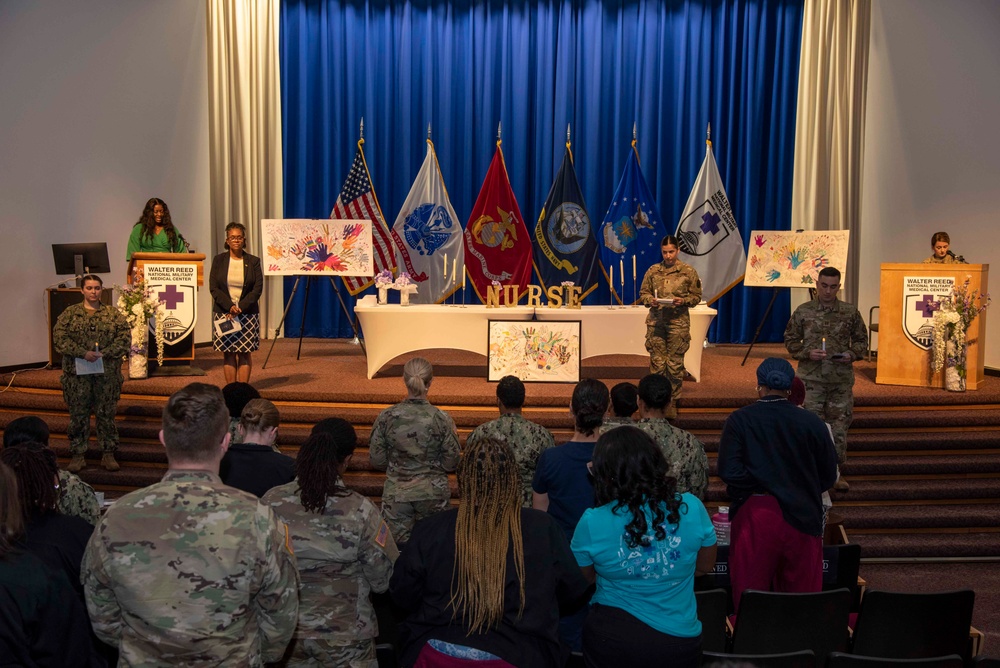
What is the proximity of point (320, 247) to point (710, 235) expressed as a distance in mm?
4729

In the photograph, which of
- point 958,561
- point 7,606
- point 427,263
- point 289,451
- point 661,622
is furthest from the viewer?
point 427,263

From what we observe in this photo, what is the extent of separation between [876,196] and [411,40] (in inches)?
247

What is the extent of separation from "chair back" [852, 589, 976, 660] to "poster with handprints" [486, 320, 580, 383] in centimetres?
481

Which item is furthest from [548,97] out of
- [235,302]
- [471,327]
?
[235,302]

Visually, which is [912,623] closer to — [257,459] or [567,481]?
[567,481]

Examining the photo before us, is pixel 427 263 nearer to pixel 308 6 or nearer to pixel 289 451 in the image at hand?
pixel 308 6

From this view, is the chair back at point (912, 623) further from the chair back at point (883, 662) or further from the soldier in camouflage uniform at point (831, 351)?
the soldier in camouflage uniform at point (831, 351)

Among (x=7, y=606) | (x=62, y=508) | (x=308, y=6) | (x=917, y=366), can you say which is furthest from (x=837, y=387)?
(x=308, y=6)

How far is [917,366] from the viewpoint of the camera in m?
8.44

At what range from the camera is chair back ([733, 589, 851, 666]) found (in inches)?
135

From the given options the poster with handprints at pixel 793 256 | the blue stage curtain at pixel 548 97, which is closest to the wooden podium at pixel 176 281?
the blue stage curtain at pixel 548 97

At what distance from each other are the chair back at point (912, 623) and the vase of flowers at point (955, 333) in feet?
16.5

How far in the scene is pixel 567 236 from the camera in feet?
35.2

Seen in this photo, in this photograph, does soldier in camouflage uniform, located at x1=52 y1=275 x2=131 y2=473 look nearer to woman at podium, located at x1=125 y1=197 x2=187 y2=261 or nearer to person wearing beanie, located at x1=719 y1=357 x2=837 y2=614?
woman at podium, located at x1=125 y1=197 x2=187 y2=261
